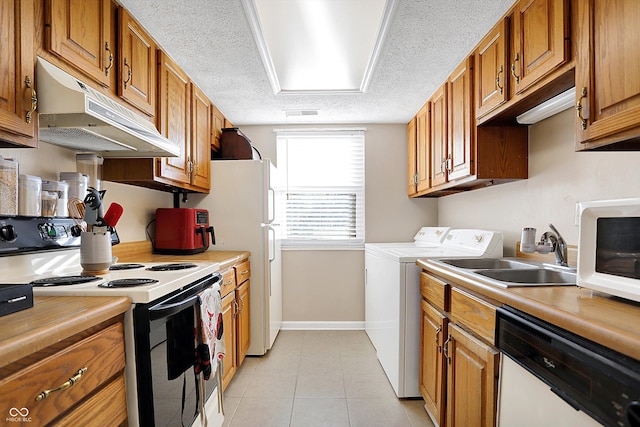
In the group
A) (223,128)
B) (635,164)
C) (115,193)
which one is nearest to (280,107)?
(223,128)

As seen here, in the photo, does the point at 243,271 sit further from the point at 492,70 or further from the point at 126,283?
the point at 492,70

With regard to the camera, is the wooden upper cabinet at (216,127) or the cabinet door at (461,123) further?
the wooden upper cabinet at (216,127)

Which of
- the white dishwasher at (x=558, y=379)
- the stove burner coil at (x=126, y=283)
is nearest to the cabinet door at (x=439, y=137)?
the white dishwasher at (x=558, y=379)

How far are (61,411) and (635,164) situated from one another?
2096 mm

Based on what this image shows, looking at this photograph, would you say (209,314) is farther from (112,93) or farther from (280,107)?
(280,107)

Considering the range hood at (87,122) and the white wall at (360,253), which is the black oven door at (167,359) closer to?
the range hood at (87,122)

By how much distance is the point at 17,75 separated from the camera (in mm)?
1056

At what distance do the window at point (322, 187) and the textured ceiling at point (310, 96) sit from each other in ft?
1.62

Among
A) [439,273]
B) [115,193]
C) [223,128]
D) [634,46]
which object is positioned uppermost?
[223,128]

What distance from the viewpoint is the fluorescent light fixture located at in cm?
145

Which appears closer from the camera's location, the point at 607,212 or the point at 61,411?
the point at 61,411

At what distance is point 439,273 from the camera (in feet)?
5.72

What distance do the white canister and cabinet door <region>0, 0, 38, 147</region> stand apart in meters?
0.48

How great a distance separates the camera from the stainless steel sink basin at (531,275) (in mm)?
1573
